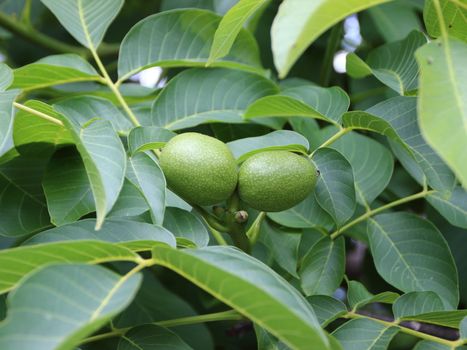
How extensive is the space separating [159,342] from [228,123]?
477 mm

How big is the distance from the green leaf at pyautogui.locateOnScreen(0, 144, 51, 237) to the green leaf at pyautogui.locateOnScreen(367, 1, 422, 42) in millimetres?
794

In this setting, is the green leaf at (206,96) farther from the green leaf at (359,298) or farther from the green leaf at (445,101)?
the green leaf at (445,101)

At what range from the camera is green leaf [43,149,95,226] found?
0.87 metres

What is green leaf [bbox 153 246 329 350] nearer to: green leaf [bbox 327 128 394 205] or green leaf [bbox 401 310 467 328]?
green leaf [bbox 401 310 467 328]

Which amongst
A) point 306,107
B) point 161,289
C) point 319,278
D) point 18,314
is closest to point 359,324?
point 319,278

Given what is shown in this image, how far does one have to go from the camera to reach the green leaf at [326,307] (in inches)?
33.2

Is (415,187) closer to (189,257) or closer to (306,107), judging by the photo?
(306,107)

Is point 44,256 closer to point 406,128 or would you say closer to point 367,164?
point 406,128

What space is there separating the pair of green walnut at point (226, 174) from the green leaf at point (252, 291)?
0.53ft

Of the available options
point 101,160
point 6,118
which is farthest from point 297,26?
point 6,118

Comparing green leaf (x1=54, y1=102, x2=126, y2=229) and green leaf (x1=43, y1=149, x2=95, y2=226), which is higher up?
green leaf (x1=54, y1=102, x2=126, y2=229)

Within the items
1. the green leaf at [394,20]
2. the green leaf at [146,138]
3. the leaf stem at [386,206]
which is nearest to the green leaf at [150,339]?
the green leaf at [146,138]

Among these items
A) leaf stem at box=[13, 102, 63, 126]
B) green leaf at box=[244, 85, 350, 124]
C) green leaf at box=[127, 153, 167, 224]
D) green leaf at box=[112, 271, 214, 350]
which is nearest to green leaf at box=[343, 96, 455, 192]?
green leaf at box=[244, 85, 350, 124]

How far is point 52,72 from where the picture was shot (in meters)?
1.00
